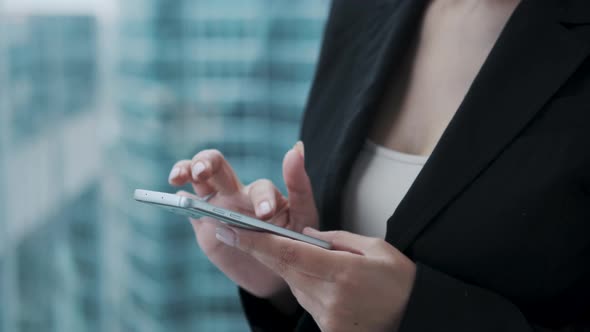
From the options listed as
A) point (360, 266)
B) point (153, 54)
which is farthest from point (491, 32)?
point (153, 54)

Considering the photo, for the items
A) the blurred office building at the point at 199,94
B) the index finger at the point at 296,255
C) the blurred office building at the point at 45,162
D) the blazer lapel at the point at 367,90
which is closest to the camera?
the index finger at the point at 296,255

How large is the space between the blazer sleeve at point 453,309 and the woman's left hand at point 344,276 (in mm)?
16

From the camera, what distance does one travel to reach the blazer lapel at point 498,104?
723 mm

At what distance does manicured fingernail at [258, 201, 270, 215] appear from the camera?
764 millimetres

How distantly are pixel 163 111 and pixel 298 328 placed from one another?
2192mm

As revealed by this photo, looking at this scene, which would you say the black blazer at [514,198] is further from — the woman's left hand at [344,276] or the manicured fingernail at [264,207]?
the manicured fingernail at [264,207]

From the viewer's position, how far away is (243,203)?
90 centimetres

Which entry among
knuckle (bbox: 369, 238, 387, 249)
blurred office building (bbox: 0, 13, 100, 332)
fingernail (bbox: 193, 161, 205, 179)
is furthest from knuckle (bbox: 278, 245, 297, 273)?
blurred office building (bbox: 0, 13, 100, 332)

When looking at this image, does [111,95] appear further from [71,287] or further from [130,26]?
[71,287]

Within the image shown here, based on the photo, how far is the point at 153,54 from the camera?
3.03m

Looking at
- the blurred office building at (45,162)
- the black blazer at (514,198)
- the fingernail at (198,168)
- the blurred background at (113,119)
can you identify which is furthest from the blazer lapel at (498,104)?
the blurred office building at (45,162)

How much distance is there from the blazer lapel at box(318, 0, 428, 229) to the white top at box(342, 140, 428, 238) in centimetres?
2

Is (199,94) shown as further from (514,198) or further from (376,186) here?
(514,198)

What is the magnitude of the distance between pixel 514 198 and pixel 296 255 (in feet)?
0.93
